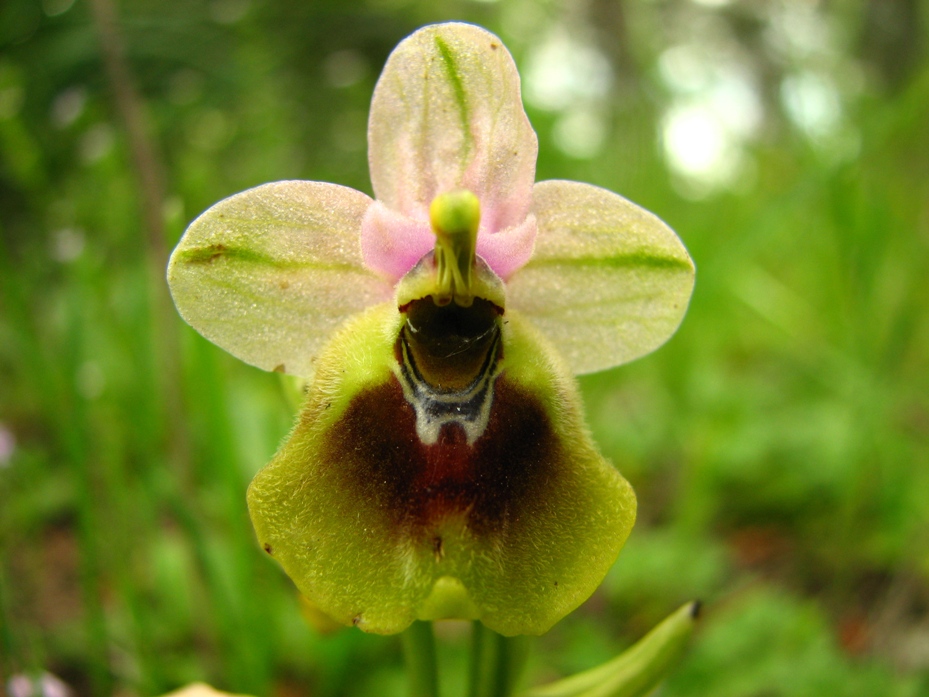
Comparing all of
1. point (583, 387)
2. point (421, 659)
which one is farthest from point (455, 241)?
point (583, 387)

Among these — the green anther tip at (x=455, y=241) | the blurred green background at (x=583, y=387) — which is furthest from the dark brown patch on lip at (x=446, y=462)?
the blurred green background at (x=583, y=387)

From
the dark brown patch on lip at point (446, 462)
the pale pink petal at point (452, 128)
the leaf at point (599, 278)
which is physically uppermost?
the pale pink petal at point (452, 128)

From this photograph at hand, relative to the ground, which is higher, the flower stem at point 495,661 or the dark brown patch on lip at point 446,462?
the dark brown patch on lip at point 446,462

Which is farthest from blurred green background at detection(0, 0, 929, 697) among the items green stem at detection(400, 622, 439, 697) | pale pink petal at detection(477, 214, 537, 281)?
pale pink petal at detection(477, 214, 537, 281)

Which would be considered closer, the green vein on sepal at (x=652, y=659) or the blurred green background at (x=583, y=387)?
the green vein on sepal at (x=652, y=659)

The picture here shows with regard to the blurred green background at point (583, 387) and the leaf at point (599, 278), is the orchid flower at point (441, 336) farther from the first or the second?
the blurred green background at point (583, 387)

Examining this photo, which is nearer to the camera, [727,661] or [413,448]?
[413,448]

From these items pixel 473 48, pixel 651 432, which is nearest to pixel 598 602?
pixel 651 432

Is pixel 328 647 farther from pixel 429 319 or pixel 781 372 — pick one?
pixel 781 372
